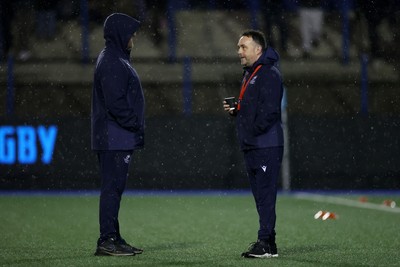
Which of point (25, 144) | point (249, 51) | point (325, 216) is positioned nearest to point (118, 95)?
point (249, 51)

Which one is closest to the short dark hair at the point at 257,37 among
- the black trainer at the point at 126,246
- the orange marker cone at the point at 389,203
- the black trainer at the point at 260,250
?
the black trainer at the point at 260,250

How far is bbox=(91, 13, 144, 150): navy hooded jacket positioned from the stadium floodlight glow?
8.72m

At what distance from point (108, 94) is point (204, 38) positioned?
60.6 feet

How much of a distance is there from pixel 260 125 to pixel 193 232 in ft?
9.89

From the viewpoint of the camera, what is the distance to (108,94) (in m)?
8.49

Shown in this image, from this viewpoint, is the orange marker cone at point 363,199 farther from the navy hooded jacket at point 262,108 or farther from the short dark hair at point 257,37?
the short dark hair at point 257,37

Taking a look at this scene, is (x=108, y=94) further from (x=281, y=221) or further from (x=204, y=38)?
(x=204, y=38)

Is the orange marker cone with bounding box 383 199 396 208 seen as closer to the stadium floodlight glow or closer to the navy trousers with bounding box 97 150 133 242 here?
the stadium floodlight glow

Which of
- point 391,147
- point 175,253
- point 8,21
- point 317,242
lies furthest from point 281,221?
point 8,21

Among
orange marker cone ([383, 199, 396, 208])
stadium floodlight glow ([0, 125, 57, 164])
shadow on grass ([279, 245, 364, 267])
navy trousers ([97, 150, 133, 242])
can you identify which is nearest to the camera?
shadow on grass ([279, 245, 364, 267])

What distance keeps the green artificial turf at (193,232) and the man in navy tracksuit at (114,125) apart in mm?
375

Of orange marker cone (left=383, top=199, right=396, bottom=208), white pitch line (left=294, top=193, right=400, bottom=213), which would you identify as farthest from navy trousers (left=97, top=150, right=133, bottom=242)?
orange marker cone (left=383, top=199, right=396, bottom=208)

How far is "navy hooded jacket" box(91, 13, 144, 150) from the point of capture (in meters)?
→ 8.50

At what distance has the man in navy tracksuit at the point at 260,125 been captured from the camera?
335 inches
